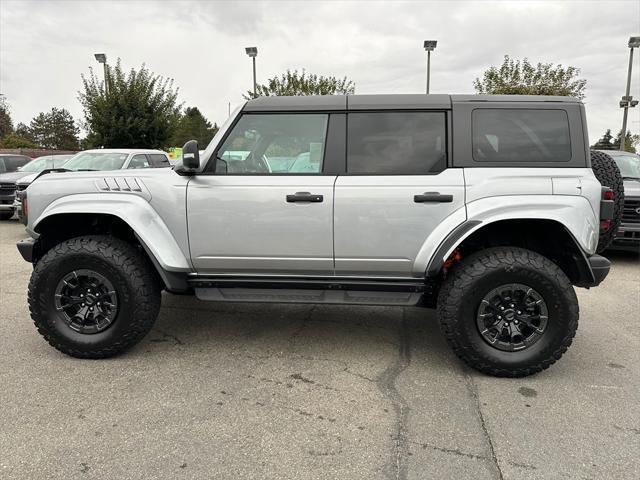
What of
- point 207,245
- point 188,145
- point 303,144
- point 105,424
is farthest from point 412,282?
point 105,424

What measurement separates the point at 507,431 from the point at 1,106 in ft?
187

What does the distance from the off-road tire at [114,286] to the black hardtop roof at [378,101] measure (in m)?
1.46


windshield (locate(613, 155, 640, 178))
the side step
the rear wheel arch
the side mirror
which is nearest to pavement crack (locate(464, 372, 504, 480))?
the side step

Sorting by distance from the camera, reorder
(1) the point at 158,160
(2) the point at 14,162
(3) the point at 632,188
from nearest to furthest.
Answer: (3) the point at 632,188 → (1) the point at 158,160 → (2) the point at 14,162

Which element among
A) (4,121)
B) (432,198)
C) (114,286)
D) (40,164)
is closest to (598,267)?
(432,198)

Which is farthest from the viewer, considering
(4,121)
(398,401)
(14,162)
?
(4,121)

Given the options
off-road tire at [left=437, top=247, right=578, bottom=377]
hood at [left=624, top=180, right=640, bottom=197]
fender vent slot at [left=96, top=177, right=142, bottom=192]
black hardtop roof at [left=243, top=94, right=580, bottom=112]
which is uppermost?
black hardtop roof at [left=243, top=94, right=580, bottom=112]

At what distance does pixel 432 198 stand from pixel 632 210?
16.6 ft

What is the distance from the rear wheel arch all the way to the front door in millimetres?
833

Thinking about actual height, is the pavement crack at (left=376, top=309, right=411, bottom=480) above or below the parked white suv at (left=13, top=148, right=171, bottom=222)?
below

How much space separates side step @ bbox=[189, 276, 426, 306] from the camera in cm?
350

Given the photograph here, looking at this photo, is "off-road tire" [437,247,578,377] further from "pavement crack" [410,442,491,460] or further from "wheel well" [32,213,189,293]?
"wheel well" [32,213,189,293]

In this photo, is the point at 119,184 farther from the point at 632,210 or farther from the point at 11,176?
the point at 11,176

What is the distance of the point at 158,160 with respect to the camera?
36.8ft
